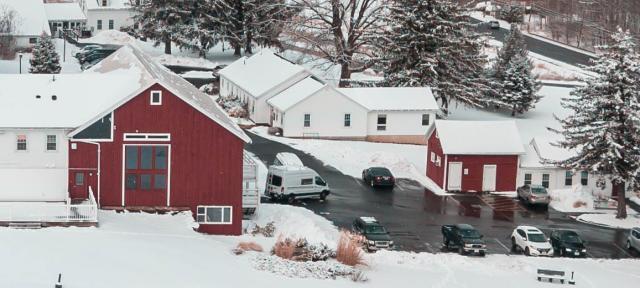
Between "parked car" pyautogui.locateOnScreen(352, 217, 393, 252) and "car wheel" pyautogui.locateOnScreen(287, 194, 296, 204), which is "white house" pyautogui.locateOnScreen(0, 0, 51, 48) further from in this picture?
"parked car" pyautogui.locateOnScreen(352, 217, 393, 252)

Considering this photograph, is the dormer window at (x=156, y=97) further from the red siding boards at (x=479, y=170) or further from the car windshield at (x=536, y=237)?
the red siding boards at (x=479, y=170)

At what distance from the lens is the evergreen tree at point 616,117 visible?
5344 cm

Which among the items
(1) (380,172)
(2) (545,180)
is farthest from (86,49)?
(2) (545,180)

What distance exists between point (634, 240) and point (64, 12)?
237ft

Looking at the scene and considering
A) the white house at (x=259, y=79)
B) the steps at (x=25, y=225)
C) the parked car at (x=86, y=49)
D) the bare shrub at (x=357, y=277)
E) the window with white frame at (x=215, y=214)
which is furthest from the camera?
the parked car at (x=86, y=49)

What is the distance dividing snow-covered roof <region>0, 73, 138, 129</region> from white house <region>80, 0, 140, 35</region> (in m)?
59.5

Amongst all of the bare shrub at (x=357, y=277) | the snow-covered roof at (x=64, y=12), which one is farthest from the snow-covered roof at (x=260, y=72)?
the bare shrub at (x=357, y=277)

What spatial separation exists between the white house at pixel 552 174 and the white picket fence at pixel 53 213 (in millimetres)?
27243

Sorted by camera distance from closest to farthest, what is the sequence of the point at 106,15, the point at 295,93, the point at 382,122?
the point at 382,122, the point at 295,93, the point at 106,15

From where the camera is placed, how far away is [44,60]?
3054 inches

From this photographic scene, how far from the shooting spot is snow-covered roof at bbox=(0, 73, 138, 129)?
44688mm

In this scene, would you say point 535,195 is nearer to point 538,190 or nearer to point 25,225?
point 538,190

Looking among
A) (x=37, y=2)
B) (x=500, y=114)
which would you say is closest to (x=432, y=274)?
(x=500, y=114)

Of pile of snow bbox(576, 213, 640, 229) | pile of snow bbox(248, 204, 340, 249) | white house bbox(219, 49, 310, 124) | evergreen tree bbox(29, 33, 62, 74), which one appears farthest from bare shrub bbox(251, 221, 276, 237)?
evergreen tree bbox(29, 33, 62, 74)
